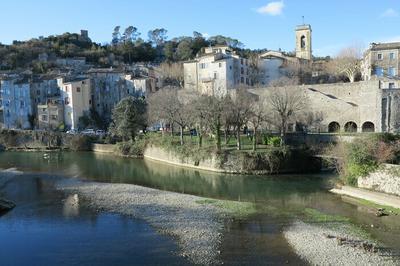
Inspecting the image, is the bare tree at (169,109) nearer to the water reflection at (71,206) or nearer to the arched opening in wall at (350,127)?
the arched opening in wall at (350,127)

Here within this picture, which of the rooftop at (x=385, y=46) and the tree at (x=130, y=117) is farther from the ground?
the rooftop at (x=385, y=46)

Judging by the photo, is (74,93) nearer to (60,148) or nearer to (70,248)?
(60,148)

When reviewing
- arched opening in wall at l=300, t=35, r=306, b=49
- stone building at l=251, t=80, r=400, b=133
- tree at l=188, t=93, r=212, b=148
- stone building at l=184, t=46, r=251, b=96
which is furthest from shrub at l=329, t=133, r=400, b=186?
arched opening in wall at l=300, t=35, r=306, b=49

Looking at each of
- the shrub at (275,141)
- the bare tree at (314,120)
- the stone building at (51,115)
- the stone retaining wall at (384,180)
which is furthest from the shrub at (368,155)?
the stone building at (51,115)

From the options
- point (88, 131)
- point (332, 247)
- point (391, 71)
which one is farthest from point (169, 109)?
point (332, 247)

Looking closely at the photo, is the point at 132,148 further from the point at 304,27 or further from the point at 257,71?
the point at 304,27

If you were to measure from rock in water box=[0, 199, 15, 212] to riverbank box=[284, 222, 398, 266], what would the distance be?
64.8 ft

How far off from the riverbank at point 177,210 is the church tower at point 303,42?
6372cm

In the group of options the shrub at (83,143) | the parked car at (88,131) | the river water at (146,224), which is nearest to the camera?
the river water at (146,224)

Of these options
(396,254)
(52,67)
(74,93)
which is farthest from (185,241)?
(52,67)

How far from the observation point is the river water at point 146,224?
21.9 meters

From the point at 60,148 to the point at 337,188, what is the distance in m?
53.7

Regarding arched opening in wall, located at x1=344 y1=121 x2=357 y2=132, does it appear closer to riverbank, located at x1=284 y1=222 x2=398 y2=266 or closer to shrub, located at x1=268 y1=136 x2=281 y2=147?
shrub, located at x1=268 y1=136 x2=281 y2=147

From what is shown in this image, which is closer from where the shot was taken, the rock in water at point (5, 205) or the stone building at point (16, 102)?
the rock in water at point (5, 205)
